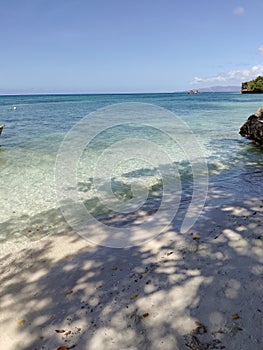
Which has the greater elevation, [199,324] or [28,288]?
[199,324]

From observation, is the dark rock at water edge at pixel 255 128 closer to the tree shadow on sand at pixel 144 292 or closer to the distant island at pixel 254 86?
the tree shadow on sand at pixel 144 292

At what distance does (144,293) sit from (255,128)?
53.5 ft

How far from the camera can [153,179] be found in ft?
33.7

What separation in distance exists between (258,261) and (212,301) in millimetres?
1201

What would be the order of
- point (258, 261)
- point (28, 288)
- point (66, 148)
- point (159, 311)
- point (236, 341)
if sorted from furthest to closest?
point (66, 148) → point (28, 288) → point (258, 261) → point (159, 311) → point (236, 341)

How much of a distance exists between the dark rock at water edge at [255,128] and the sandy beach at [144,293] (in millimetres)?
12545

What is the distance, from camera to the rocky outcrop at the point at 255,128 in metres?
16.3

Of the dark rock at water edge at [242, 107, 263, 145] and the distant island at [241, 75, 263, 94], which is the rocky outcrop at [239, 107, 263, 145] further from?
the distant island at [241, 75, 263, 94]

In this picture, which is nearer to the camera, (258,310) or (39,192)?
(258,310)

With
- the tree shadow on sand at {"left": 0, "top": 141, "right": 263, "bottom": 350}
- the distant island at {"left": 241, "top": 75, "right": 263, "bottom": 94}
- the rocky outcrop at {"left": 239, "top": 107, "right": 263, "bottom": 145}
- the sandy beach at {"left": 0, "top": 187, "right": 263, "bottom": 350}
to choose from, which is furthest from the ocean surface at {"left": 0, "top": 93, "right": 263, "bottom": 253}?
the distant island at {"left": 241, "top": 75, "right": 263, "bottom": 94}

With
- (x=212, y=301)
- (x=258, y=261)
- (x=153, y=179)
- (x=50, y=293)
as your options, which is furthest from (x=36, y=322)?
(x=153, y=179)

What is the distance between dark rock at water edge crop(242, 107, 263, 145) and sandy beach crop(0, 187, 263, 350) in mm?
12545

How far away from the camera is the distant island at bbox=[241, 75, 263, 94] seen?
10906cm

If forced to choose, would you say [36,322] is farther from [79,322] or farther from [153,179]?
[153,179]
